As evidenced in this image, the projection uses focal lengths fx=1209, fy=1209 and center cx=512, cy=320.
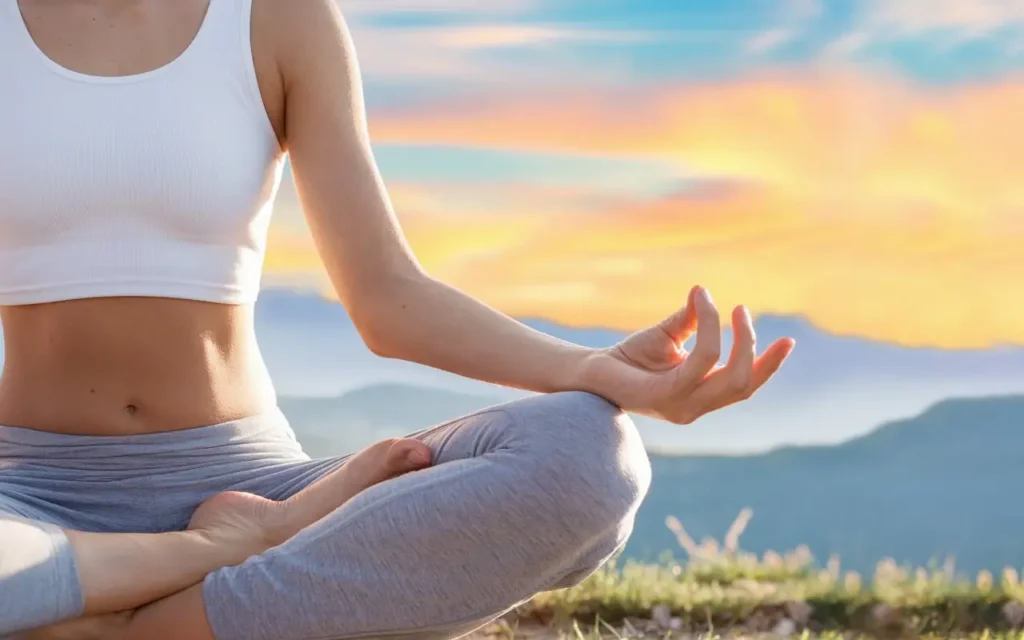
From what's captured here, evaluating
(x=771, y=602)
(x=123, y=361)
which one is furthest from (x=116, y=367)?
(x=771, y=602)

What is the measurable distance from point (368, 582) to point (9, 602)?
0.39 metres

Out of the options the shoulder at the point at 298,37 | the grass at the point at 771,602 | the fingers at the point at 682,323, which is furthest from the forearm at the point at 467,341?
the grass at the point at 771,602

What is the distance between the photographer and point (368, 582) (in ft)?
4.39

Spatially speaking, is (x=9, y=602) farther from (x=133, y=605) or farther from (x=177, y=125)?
(x=177, y=125)

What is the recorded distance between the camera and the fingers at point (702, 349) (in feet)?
4.26

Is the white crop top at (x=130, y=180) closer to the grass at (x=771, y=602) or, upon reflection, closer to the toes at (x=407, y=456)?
the toes at (x=407, y=456)

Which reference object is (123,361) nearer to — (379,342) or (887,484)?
(379,342)

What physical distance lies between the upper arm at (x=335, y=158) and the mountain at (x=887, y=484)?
5.97 feet

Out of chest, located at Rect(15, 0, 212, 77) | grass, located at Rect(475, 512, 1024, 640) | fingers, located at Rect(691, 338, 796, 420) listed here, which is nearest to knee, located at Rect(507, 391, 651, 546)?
fingers, located at Rect(691, 338, 796, 420)

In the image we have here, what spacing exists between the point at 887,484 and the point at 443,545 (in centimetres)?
289

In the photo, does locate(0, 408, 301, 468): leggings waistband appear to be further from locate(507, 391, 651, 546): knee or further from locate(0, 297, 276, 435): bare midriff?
locate(507, 391, 651, 546): knee

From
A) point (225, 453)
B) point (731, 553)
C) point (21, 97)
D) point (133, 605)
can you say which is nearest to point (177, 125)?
point (21, 97)

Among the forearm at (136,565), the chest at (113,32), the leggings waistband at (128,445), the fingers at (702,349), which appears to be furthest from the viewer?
the chest at (113,32)

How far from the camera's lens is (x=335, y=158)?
5.49 ft
